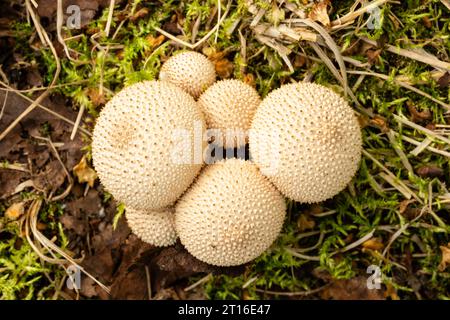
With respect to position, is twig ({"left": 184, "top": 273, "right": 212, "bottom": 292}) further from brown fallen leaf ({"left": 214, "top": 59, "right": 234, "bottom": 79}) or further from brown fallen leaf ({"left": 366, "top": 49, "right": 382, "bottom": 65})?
brown fallen leaf ({"left": 366, "top": 49, "right": 382, "bottom": 65})

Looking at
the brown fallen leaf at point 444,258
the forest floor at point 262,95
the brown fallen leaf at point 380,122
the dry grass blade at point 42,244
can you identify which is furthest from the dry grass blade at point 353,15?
the dry grass blade at point 42,244

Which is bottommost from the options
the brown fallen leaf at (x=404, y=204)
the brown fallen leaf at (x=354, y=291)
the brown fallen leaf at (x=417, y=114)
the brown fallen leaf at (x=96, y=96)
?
the brown fallen leaf at (x=354, y=291)

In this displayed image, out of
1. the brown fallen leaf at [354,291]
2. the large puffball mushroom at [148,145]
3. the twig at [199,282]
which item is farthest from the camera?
the twig at [199,282]

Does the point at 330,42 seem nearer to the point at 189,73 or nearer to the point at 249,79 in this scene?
the point at 249,79

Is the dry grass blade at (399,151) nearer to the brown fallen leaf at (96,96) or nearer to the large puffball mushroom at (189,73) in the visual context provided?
the large puffball mushroom at (189,73)

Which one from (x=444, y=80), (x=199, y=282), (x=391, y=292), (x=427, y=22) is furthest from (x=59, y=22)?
(x=391, y=292)

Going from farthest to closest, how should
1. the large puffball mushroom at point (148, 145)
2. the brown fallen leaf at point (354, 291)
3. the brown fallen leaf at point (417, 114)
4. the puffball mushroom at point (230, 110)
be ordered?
the brown fallen leaf at point (354, 291), the brown fallen leaf at point (417, 114), the puffball mushroom at point (230, 110), the large puffball mushroom at point (148, 145)

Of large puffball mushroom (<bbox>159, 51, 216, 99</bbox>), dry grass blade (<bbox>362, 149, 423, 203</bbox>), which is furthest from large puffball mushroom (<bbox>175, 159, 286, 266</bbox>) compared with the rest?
dry grass blade (<bbox>362, 149, 423, 203</bbox>)
